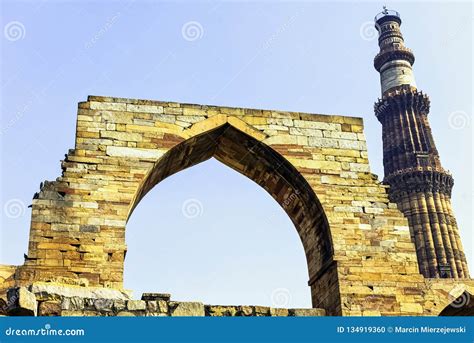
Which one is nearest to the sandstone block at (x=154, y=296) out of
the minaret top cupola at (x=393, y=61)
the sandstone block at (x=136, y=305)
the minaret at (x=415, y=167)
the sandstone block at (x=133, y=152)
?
the sandstone block at (x=136, y=305)

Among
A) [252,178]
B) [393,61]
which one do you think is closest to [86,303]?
[252,178]

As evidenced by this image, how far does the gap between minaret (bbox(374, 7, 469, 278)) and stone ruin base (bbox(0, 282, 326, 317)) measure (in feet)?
67.6

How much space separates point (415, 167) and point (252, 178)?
732 inches

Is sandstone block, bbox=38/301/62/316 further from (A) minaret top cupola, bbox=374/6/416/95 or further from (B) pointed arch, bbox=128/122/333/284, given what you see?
(A) minaret top cupola, bbox=374/6/416/95

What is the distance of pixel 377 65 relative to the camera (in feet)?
102

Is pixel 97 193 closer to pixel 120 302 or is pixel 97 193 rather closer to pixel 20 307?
pixel 120 302

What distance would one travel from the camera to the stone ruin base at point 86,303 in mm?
5566

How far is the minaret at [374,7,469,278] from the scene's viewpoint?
25.6 meters

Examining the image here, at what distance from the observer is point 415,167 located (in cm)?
2695

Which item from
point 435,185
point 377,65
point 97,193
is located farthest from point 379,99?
point 97,193

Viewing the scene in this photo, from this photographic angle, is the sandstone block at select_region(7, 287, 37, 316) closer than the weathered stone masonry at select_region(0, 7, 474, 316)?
Yes

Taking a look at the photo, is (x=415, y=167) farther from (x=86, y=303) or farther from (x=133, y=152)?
(x=86, y=303)

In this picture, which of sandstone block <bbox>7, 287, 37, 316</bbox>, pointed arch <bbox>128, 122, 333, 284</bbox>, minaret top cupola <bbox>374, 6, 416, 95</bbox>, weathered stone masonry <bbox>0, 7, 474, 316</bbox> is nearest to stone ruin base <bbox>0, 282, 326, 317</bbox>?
sandstone block <bbox>7, 287, 37, 316</bbox>

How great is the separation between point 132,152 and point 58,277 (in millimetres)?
2182
